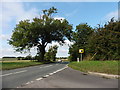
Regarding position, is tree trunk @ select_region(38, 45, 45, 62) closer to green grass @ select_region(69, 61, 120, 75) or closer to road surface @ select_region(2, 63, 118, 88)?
green grass @ select_region(69, 61, 120, 75)

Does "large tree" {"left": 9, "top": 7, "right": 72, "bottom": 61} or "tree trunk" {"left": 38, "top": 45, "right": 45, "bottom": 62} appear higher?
"large tree" {"left": 9, "top": 7, "right": 72, "bottom": 61}

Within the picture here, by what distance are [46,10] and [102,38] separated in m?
23.8

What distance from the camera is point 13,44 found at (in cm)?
4541

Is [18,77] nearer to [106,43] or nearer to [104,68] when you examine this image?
[104,68]

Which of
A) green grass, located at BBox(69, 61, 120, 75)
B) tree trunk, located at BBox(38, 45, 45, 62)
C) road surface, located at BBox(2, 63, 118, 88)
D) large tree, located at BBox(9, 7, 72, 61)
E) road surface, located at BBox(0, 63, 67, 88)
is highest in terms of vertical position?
large tree, located at BBox(9, 7, 72, 61)

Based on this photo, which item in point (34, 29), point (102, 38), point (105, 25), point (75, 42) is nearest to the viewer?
point (102, 38)

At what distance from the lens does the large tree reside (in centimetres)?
4291

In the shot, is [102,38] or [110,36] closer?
[110,36]

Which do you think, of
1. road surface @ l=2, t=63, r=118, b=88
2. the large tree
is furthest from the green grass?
the large tree

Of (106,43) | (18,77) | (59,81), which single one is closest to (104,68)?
(59,81)

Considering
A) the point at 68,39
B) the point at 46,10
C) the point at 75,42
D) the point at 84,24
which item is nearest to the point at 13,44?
the point at 46,10

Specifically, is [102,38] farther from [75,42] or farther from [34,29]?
[75,42]

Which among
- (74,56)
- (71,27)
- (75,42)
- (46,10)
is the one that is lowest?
(74,56)

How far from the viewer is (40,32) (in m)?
43.8
